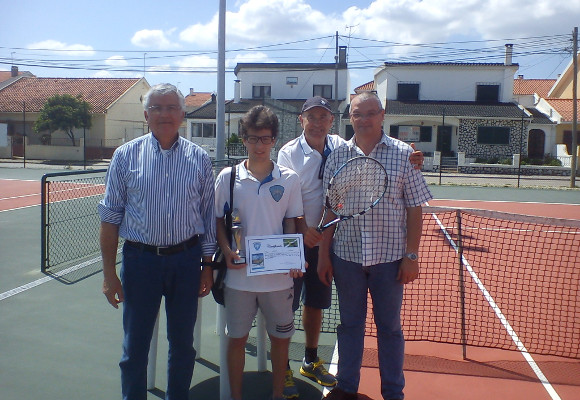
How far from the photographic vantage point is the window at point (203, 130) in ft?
136

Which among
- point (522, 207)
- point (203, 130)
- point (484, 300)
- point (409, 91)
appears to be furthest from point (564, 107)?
point (484, 300)

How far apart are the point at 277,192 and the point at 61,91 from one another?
49.2m

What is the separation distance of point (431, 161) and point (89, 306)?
29164mm

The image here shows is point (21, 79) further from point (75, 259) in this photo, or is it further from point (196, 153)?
point (196, 153)

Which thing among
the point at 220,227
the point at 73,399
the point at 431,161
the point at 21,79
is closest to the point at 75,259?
the point at 73,399

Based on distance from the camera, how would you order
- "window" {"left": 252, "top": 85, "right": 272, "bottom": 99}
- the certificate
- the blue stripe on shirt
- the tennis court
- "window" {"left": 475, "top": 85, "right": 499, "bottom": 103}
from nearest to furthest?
the blue stripe on shirt < the certificate < the tennis court < "window" {"left": 475, "top": 85, "right": 499, "bottom": 103} < "window" {"left": 252, "top": 85, "right": 272, "bottom": 99}

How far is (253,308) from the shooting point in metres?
3.63

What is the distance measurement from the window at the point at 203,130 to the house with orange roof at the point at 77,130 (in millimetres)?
5750

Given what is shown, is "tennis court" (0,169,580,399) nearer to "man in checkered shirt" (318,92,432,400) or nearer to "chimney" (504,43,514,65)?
"man in checkered shirt" (318,92,432,400)

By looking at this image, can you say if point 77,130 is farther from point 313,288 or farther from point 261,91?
point 313,288

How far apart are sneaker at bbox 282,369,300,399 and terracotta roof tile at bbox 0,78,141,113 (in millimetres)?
42302

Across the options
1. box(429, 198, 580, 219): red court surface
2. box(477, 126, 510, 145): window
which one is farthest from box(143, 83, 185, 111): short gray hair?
box(477, 126, 510, 145): window

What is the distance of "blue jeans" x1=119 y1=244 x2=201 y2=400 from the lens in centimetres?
331

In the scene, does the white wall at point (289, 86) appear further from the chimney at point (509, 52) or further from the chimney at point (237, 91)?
the chimney at point (509, 52)
